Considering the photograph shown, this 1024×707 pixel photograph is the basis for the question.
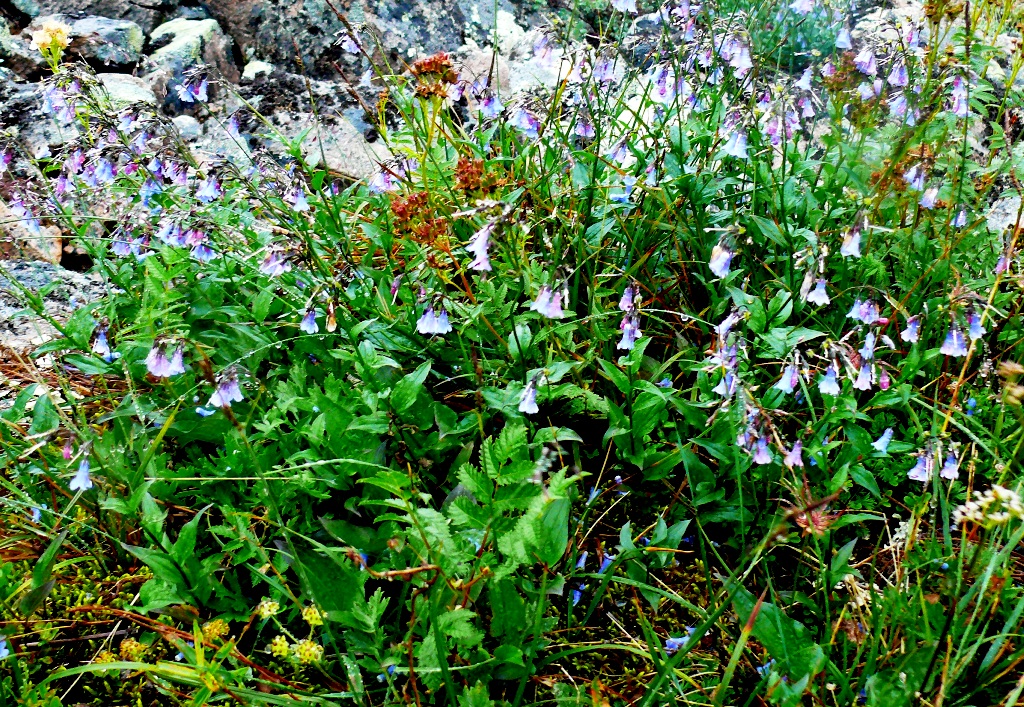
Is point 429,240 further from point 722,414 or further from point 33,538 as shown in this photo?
point 33,538

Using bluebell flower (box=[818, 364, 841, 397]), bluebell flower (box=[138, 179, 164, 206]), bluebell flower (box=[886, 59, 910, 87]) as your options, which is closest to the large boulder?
bluebell flower (box=[138, 179, 164, 206])

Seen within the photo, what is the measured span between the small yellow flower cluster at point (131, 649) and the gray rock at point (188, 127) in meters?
2.91

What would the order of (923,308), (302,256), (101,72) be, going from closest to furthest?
(302,256) → (923,308) → (101,72)

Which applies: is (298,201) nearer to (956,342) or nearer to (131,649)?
(131,649)

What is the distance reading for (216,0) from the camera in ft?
15.6

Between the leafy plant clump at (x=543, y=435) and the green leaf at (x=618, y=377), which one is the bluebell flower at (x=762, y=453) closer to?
the leafy plant clump at (x=543, y=435)

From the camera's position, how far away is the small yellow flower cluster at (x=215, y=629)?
174 cm

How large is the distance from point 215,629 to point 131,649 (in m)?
0.18

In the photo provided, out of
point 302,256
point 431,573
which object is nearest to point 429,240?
point 302,256

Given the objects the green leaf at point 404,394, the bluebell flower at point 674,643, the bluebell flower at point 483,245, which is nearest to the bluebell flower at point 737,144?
the bluebell flower at point 483,245

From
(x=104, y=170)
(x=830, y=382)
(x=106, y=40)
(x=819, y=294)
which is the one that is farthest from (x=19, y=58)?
(x=830, y=382)

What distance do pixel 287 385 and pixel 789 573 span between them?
5.13 ft

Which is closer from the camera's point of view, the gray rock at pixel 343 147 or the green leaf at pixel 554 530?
the green leaf at pixel 554 530

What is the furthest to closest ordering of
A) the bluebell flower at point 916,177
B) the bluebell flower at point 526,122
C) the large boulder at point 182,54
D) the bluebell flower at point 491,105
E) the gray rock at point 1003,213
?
1. the large boulder at point 182,54
2. the gray rock at point 1003,213
3. the bluebell flower at point 491,105
4. the bluebell flower at point 526,122
5. the bluebell flower at point 916,177
